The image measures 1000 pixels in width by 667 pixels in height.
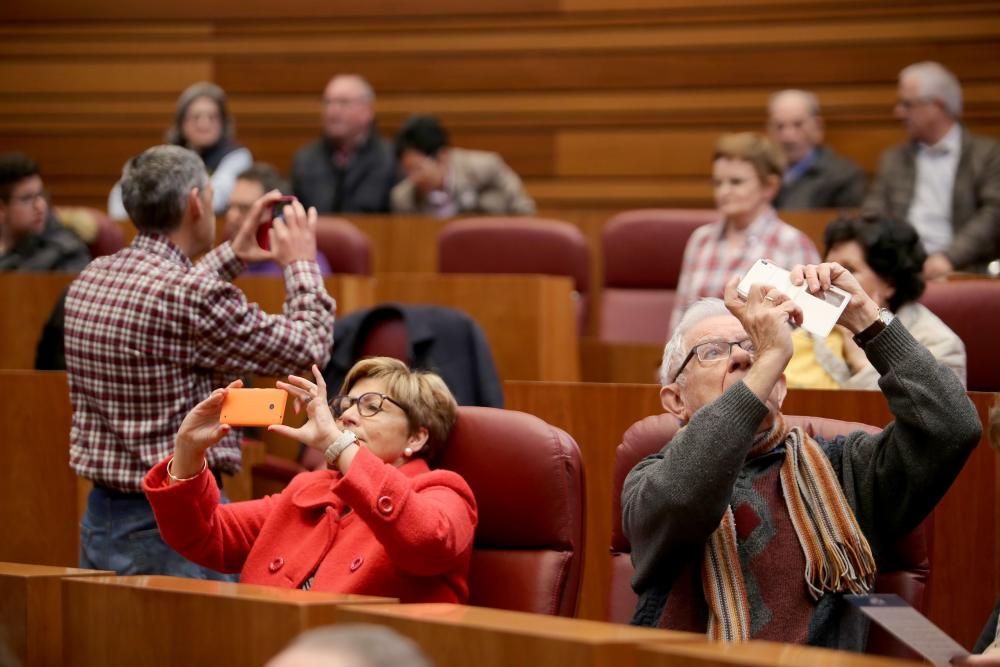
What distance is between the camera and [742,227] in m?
4.04

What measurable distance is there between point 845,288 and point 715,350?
0.66ft

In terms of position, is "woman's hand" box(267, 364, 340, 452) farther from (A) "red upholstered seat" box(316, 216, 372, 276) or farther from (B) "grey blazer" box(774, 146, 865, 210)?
(B) "grey blazer" box(774, 146, 865, 210)

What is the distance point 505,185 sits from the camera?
18.2ft

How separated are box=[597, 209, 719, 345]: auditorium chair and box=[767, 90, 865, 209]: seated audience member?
602 millimetres

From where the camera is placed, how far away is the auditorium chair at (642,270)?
4.70 meters

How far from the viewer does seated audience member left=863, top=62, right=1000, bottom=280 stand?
4.80 metres

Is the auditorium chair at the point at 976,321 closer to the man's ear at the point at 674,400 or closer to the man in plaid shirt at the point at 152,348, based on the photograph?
the man's ear at the point at 674,400

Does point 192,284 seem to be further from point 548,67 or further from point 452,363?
point 548,67

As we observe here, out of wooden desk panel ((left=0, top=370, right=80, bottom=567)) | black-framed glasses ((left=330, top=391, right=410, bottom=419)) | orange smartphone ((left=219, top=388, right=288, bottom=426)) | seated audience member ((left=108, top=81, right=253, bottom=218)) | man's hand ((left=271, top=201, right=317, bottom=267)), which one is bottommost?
wooden desk panel ((left=0, top=370, right=80, bottom=567))

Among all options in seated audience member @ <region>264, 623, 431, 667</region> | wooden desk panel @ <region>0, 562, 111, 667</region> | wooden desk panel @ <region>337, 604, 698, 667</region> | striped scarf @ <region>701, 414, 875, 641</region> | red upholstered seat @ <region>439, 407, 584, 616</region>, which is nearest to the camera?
seated audience member @ <region>264, 623, 431, 667</region>

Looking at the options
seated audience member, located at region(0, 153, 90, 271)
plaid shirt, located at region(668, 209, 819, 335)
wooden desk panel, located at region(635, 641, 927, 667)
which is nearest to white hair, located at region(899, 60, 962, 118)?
plaid shirt, located at region(668, 209, 819, 335)

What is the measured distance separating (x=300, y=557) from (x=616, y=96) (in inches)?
167

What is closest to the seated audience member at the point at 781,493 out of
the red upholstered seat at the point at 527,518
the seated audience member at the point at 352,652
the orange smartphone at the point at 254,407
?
the red upholstered seat at the point at 527,518

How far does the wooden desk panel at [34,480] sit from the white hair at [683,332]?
1.45m
